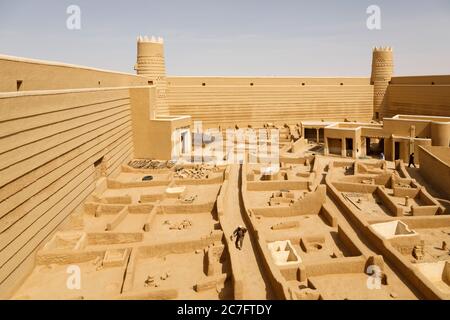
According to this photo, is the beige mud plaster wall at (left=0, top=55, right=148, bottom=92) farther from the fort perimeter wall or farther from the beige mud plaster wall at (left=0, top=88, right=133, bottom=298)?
the beige mud plaster wall at (left=0, top=88, right=133, bottom=298)

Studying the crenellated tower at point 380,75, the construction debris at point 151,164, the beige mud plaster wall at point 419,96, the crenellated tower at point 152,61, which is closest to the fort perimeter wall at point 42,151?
the construction debris at point 151,164

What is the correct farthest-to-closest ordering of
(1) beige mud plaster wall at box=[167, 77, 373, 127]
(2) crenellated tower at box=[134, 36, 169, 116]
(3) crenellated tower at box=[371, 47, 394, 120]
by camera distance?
(3) crenellated tower at box=[371, 47, 394, 120]
(1) beige mud plaster wall at box=[167, 77, 373, 127]
(2) crenellated tower at box=[134, 36, 169, 116]

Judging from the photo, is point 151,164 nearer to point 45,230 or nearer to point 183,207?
point 183,207

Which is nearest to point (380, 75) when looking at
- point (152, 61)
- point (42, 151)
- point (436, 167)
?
point (436, 167)

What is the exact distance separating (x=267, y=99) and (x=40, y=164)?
31775 millimetres

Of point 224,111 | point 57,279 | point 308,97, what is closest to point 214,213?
point 57,279

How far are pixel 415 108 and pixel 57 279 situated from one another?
38.6 metres

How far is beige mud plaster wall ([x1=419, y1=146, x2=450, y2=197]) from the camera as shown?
1953 centimetres

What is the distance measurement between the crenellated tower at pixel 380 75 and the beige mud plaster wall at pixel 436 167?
2149 centimetres

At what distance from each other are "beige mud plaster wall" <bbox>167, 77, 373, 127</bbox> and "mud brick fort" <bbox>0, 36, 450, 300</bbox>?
9.79 metres

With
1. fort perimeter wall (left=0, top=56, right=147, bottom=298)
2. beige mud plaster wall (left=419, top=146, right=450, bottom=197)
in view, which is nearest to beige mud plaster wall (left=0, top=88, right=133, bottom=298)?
fort perimeter wall (left=0, top=56, right=147, bottom=298)

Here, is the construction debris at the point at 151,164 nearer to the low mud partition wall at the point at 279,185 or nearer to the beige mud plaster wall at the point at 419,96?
the low mud partition wall at the point at 279,185

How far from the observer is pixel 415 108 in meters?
38.9

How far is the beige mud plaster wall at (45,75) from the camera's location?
11.6 metres
